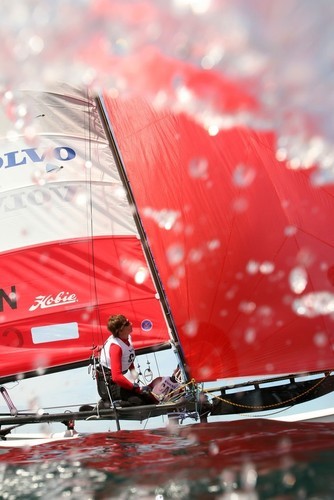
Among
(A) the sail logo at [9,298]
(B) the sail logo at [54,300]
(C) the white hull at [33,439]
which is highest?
(A) the sail logo at [9,298]

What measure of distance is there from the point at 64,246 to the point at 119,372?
2.10 m

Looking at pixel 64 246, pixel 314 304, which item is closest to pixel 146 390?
pixel 314 304

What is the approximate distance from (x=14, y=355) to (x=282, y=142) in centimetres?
330

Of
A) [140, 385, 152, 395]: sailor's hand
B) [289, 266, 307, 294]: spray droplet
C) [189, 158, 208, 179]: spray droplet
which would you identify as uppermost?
[189, 158, 208, 179]: spray droplet

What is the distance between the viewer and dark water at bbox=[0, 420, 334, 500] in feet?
4.94

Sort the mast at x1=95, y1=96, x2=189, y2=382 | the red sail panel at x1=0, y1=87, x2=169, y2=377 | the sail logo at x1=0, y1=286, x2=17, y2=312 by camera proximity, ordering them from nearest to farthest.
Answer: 1. the mast at x1=95, y1=96, x2=189, y2=382
2. the red sail panel at x1=0, y1=87, x2=169, y2=377
3. the sail logo at x1=0, y1=286, x2=17, y2=312

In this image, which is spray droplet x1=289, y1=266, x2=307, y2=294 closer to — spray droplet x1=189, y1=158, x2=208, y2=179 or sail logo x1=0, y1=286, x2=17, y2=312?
spray droplet x1=189, y1=158, x2=208, y2=179

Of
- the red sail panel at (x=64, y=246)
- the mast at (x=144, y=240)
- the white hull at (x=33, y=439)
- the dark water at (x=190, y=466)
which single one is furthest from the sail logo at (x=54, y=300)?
the dark water at (x=190, y=466)

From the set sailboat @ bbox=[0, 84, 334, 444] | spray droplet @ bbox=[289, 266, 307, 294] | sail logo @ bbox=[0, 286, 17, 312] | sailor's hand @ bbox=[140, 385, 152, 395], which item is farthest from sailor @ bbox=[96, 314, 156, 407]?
sail logo @ bbox=[0, 286, 17, 312]

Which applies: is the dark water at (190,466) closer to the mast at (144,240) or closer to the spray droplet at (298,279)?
the spray droplet at (298,279)

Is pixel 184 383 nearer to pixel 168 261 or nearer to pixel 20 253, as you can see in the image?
pixel 168 261

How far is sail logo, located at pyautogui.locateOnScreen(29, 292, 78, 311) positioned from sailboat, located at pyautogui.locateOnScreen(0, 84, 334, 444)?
0.03 ft

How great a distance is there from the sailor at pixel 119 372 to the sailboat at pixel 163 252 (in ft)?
0.55

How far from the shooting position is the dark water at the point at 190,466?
4.94 feet
